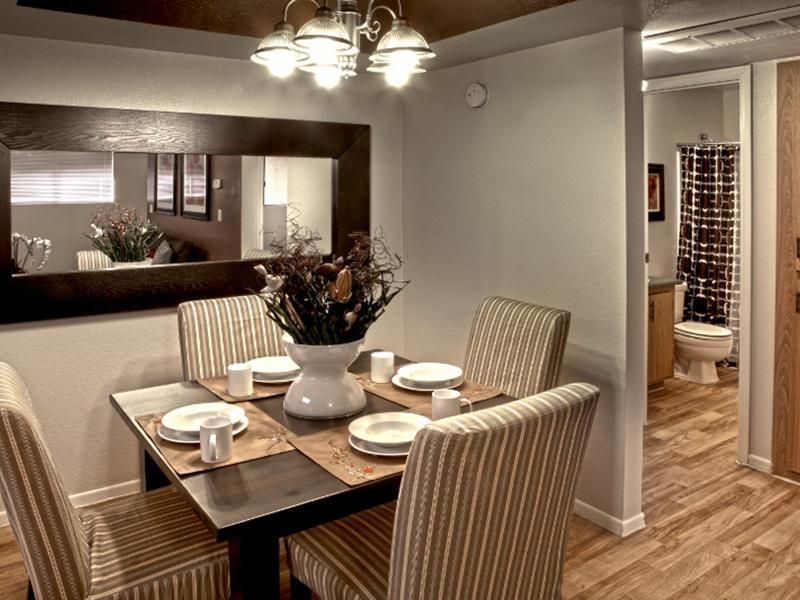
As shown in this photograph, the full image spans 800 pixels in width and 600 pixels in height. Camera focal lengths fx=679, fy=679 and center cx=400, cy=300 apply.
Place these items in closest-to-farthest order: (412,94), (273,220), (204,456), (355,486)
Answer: (355,486) < (204,456) < (273,220) < (412,94)

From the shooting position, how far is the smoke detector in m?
2.54

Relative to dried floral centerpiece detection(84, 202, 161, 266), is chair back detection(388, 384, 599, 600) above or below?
below

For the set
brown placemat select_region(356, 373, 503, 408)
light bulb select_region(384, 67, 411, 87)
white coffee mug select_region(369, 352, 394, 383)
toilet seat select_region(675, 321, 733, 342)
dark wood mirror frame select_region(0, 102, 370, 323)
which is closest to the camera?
light bulb select_region(384, 67, 411, 87)

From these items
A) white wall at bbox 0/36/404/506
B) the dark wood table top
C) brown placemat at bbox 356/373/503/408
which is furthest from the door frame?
the dark wood table top

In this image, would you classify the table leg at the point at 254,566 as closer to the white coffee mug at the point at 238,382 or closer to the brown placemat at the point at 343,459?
the brown placemat at the point at 343,459

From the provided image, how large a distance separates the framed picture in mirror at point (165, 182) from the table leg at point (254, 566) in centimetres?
194

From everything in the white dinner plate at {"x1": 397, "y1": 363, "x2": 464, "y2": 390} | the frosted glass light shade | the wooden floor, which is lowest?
the wooden floor

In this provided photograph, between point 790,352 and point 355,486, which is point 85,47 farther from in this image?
point 790,352

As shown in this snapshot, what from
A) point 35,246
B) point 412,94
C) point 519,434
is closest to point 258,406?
point 519,434

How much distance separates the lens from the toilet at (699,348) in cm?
486

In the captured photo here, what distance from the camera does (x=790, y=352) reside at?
10.9ft

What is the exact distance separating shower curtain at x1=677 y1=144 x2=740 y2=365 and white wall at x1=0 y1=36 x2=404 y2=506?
324 centimetres

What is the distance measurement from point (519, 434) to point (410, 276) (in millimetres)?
2559

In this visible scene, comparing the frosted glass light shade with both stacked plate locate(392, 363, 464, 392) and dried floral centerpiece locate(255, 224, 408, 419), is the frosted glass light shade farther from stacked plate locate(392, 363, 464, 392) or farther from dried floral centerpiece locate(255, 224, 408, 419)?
stacked plate locate(392, 363, 464, 392)
